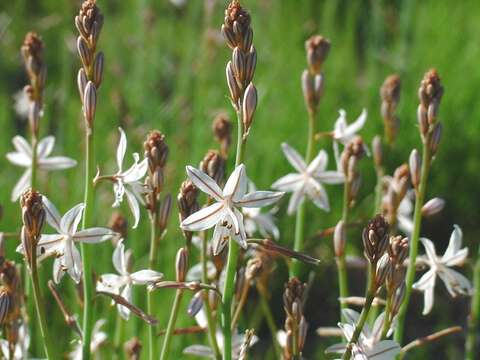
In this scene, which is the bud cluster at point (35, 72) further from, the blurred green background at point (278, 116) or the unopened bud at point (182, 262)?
the blurred green background at point (278, 116)

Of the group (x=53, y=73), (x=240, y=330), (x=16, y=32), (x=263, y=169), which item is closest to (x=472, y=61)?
(x=263, y=169)

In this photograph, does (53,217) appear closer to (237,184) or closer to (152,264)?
(152,264)

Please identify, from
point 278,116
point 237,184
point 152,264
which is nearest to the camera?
point 237,184

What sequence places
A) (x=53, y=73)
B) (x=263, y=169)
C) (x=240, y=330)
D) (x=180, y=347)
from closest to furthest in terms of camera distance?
(x=180, y=347)
(x=240, y=330)
(x=263, y=169)
(x=53, y=73)

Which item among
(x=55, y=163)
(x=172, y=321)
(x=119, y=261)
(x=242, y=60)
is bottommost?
(x=172, y=321)

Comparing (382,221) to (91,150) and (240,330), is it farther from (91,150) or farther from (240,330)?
(240,330)

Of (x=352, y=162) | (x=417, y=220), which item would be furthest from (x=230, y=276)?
(x=352, y=162)
